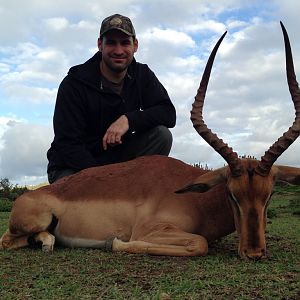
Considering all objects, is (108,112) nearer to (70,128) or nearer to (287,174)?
(70,128)

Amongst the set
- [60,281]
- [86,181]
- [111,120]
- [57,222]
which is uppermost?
[111,120]

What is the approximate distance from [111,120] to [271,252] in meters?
3.33

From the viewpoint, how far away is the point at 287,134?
16.0ft

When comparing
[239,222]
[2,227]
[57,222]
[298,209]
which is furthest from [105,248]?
[298,209]

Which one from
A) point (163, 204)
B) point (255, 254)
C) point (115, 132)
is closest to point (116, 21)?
point (115, 132)

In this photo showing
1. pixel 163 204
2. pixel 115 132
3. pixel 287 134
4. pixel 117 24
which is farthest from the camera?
pixel 117 24

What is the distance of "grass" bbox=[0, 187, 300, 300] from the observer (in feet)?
10.6

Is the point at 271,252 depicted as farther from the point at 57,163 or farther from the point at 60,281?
the point at 57,163

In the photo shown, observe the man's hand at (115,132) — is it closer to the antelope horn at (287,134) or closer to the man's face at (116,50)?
the man's face at (116,50)

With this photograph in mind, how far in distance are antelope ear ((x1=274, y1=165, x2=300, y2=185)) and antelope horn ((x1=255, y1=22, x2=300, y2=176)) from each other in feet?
1.06

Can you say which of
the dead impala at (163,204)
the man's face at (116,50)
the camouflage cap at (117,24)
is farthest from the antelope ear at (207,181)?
the camouflage cap at (117,24)

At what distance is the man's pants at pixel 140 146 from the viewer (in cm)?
752

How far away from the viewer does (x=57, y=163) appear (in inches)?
285

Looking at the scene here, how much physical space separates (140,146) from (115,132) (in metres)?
0.79
